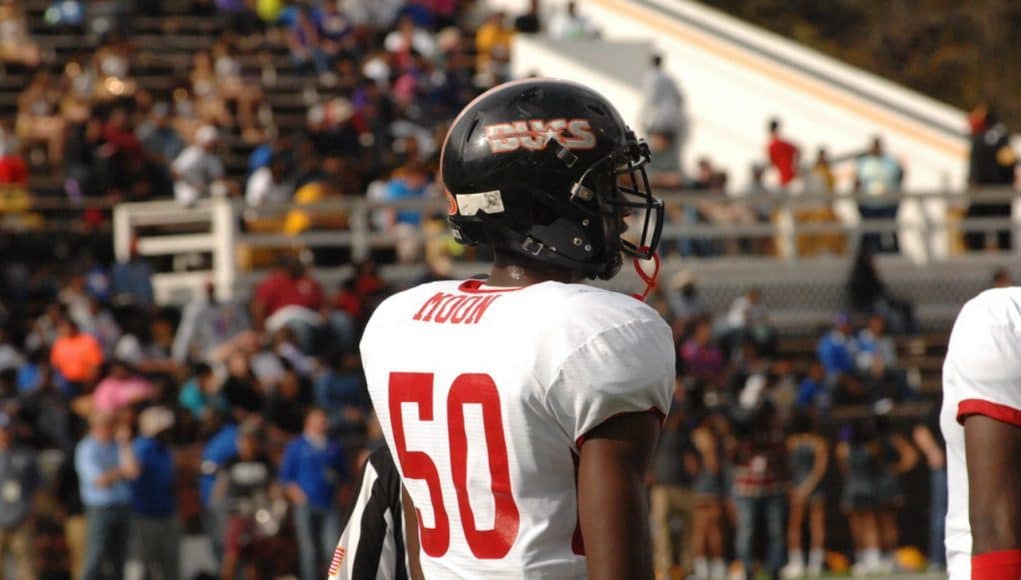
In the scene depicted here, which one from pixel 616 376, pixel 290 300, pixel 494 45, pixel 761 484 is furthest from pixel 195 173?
pixel 616 376

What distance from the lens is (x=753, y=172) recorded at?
20.2 metres

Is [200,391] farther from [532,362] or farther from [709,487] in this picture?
[532,362]

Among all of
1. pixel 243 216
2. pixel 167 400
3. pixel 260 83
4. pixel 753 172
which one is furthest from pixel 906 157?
pixel 167 400

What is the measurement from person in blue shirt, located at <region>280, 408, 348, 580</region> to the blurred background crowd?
0.06 feet

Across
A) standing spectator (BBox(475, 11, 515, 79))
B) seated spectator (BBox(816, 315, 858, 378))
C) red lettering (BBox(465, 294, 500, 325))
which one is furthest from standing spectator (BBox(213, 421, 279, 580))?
standing spectator (BBox(475, 11, 515, 79))

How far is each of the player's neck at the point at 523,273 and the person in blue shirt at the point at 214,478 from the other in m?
9.51

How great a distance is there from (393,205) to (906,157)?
7312 millimetres

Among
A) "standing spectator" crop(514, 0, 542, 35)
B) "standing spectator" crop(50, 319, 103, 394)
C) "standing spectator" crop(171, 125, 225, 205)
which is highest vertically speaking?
"standing spectator" crop(514, 0, 542, 35)

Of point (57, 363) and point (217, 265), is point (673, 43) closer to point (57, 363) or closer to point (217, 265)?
point (217, 265)

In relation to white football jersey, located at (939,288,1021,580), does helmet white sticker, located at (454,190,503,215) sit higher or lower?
higher

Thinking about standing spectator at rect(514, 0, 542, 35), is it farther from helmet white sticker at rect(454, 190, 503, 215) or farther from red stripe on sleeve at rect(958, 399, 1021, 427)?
helmet white sticker at rect(454, 190, 503, 215)

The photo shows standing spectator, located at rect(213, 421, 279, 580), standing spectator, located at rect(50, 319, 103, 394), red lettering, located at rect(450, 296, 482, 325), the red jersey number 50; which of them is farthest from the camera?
standing spectator, located at rect(50, 319, 103, 394)

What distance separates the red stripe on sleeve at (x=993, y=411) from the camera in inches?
144

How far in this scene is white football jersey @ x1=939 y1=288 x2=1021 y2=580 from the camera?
3689mm
